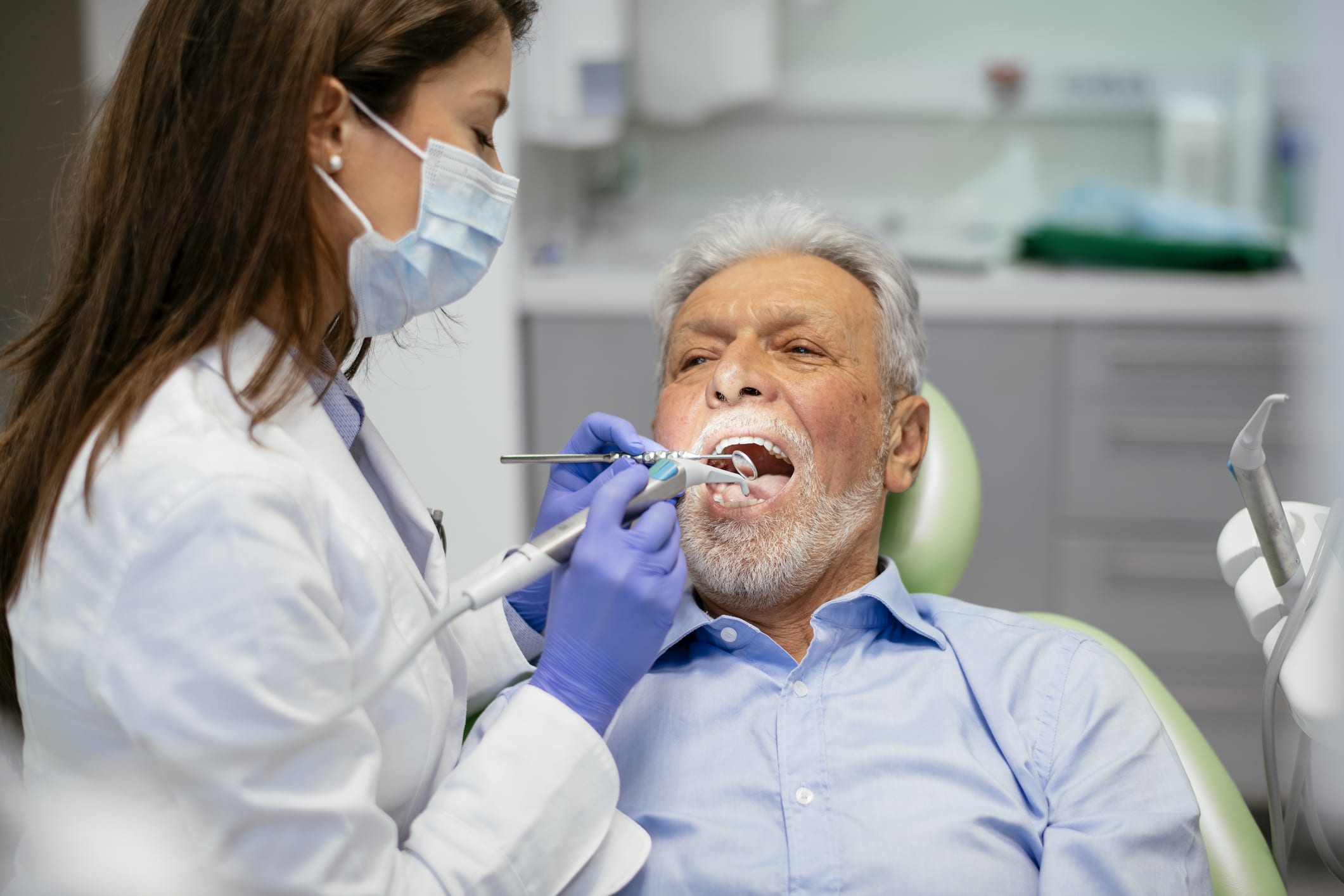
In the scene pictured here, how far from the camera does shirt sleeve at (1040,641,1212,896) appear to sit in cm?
108

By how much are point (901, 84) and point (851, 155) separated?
229 millimetres

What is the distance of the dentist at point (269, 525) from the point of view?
826 mm

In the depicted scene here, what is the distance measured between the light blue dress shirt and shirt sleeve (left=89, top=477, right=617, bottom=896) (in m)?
0.35

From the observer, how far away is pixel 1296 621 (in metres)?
1.00

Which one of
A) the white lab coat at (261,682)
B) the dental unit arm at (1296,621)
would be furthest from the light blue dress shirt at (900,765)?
the white lab coat at (261,682)

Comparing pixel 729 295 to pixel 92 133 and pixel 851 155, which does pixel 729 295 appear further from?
pixel 851 155

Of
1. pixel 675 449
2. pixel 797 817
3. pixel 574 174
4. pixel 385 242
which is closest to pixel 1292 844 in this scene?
pixel 797 817

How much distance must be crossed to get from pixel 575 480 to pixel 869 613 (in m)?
0.39

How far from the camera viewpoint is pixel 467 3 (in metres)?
0.99

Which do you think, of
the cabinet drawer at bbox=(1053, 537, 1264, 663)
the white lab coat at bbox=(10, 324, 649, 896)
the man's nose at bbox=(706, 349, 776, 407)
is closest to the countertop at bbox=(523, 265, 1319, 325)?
the cabinet drawer at bbox=(1053, 537, 1264, 663)

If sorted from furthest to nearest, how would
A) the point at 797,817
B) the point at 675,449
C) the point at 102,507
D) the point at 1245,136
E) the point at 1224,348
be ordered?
the point at 1245,136 < the point at 1224,348 < the point at 675,449 < the point at 797,817 < the point at 102,507

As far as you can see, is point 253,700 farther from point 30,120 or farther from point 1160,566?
point 1160,566

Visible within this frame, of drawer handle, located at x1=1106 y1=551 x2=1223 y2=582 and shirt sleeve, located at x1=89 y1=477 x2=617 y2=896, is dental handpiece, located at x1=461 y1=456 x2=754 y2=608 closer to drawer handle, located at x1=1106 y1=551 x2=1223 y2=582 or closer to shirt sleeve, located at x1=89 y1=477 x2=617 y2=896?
shirt sleeve, located at x1=89 y1=477 x2=617 y2=896

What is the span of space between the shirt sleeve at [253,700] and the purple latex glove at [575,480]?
0.48 meters
